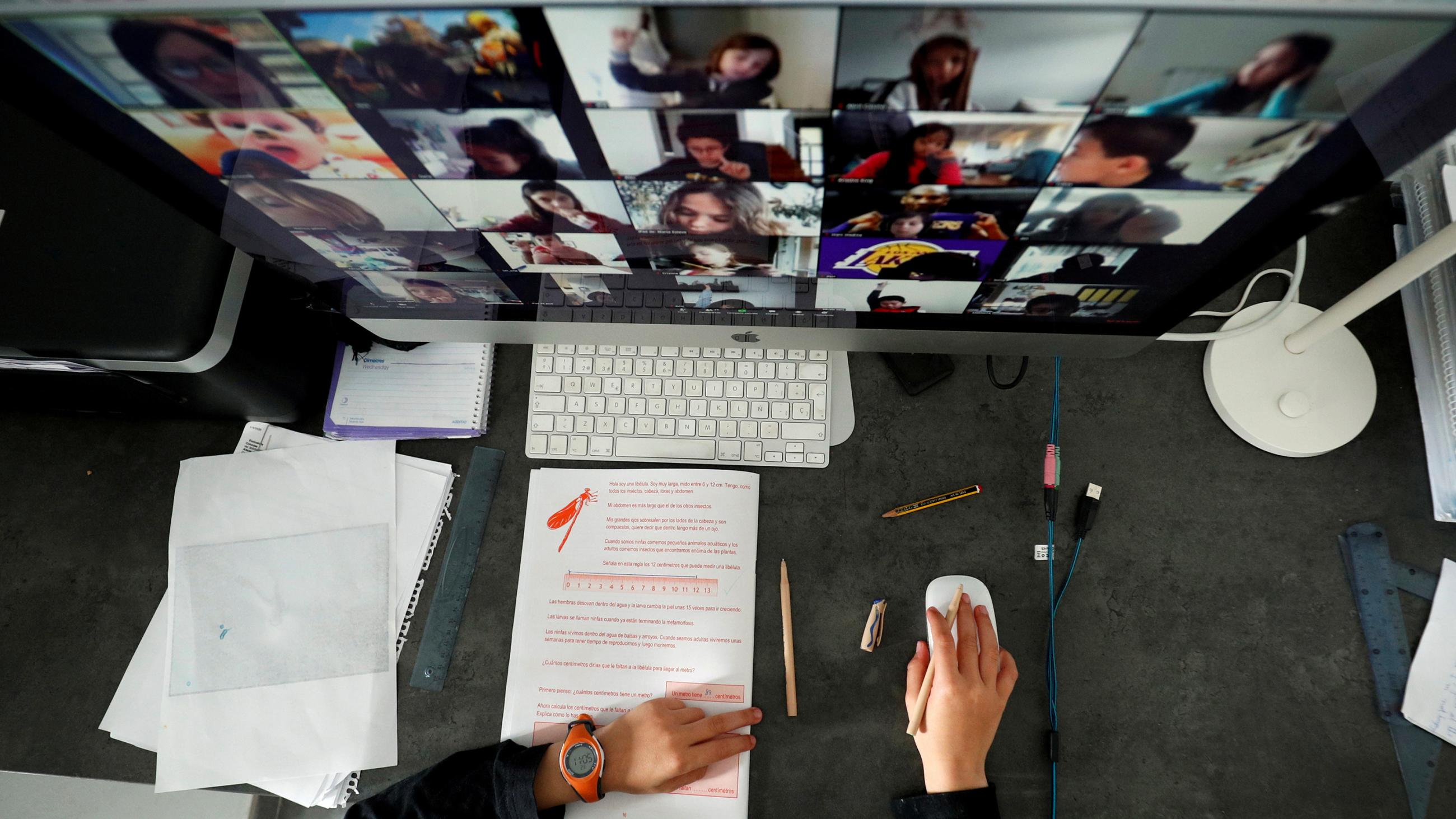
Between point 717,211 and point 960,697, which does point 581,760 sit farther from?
point 717,211

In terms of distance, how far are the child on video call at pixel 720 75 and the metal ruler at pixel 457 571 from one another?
1.76 feet

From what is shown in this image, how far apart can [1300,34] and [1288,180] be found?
12 cm

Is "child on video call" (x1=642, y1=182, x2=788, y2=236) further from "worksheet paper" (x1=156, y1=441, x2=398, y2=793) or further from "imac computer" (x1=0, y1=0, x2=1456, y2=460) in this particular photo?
"worksheet paper" (x1=156, y1=441, x2=398, y2=793)

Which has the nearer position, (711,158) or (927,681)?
(711,158)

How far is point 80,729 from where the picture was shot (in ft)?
2.60

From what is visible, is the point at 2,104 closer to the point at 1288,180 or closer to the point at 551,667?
the point at 551,667

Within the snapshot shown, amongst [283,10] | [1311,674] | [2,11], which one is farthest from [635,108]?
[1311,674]

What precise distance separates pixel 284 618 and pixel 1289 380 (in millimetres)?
1116

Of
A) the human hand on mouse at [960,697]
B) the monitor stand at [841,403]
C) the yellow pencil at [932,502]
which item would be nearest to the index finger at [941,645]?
the human hand on mouse at [960,697]

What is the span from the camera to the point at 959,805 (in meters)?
0.68

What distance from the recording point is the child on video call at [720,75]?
1.29 ft

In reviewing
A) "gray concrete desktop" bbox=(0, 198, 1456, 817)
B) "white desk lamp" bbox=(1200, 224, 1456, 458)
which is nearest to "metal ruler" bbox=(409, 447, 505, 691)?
"gray concrete desktop" bbox=(0, 198, 1456, 817)

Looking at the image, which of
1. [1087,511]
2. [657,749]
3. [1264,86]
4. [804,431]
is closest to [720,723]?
[657,749]

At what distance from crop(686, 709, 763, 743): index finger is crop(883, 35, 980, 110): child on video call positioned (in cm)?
57
